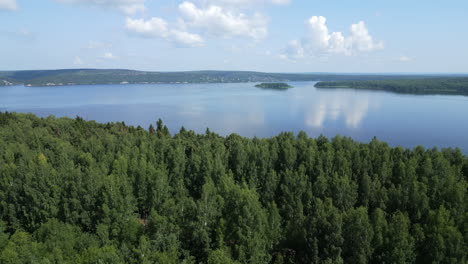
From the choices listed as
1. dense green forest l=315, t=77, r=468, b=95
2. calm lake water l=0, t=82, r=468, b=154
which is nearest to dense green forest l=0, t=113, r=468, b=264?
calm lake water l=0, t=82, r=468, b=154

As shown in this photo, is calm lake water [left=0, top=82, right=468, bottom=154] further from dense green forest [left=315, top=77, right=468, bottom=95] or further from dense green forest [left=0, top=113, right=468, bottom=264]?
dense green forest [left=0, top=113, right=468, bottom=264]

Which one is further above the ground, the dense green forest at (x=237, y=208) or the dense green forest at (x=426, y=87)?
the dense green forest at (x=426, y=87)

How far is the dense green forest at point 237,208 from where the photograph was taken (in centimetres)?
1495

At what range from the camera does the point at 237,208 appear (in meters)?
17.3

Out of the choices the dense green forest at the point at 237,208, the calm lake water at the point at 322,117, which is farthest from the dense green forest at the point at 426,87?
the dense green forest at the point at 237,208

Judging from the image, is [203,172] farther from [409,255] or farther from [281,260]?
[409,255]

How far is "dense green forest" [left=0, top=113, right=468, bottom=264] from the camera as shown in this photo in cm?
1495

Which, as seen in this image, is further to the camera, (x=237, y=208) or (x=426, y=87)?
(x=426, y=87)

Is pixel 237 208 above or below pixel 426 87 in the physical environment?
below

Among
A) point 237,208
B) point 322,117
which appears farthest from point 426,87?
point 237,208

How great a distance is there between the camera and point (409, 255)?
47.9 ft

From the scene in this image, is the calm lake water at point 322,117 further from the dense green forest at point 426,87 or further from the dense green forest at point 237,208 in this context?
the dense green forest at point 237,208

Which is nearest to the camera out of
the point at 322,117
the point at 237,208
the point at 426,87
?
the point at 237,208

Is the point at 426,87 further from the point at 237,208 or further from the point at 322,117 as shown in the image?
the point at 237,208
